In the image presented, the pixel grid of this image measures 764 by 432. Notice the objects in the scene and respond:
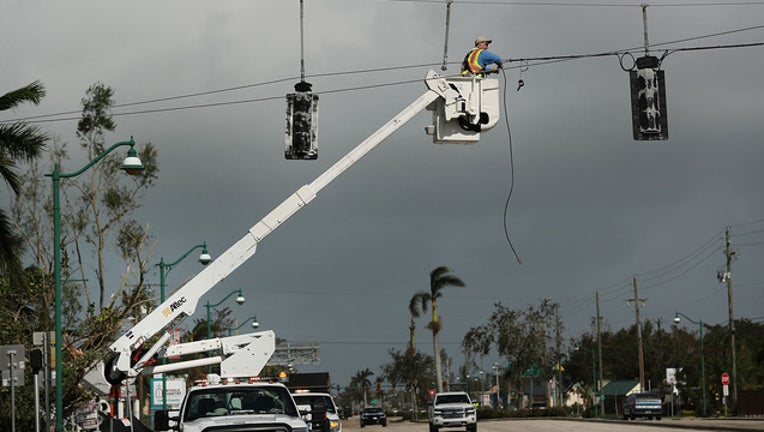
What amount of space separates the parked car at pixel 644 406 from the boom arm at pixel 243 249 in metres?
49.8

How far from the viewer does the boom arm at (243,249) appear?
2189cm

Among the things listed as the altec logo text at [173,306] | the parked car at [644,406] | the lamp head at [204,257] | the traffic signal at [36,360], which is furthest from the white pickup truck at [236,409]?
the parked car at [644,406]

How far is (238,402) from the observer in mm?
16656

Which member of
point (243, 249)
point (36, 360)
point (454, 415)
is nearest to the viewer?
point (243, 249)

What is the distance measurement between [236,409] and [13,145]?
13.3m

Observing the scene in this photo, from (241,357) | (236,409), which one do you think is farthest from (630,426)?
(236,409)

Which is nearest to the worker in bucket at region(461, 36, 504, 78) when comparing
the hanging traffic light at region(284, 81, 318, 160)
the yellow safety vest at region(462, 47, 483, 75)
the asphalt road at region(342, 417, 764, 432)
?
the yellow safety vest at region(462, 47, 483, 75)

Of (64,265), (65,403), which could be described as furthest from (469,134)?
(64,265)

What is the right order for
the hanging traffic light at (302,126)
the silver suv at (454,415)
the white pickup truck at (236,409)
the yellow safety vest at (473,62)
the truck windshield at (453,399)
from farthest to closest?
the truck windshield at (453,399)
the silver suv at (454,415)
the yellow safety vest at (473,62)
the hanging traffic light at (302,126)
the white pickup truck at (236,409)

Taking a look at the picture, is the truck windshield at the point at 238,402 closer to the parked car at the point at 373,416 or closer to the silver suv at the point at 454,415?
the silver suv at the point at 454,415

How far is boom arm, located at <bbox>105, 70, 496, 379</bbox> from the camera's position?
21.9 meters

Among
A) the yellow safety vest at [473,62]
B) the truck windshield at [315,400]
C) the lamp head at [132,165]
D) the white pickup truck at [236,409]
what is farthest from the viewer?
the truck windshield at [315,400]

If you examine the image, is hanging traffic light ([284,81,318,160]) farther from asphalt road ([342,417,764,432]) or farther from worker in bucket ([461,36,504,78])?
asphalt road ([342,417,764,432])

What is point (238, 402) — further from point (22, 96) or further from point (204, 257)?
point (204, 257)
